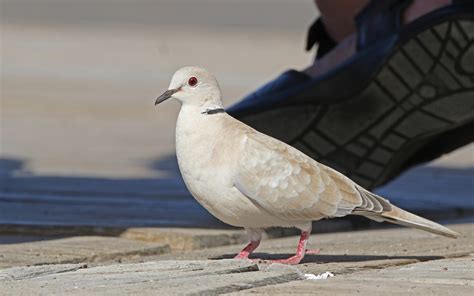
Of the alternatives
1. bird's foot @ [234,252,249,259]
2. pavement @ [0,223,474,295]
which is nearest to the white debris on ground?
pavement @ [0,223,474,295]

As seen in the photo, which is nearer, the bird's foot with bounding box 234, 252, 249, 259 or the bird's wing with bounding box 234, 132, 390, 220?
the bird's wing with bounding box 234, 132, 390, 220

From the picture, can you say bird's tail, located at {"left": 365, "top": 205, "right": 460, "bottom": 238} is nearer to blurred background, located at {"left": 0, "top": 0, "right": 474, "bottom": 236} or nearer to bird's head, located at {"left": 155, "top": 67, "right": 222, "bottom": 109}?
bird's head, located at {"left": 155, "top": 67, "right": 222, "bottom": 109}

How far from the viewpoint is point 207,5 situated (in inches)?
1390

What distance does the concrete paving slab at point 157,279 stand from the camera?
169 inches

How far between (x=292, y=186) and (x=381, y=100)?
1.44 metres

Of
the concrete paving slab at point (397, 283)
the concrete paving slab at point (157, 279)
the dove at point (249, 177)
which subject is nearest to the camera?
the concrete paving slab at point (157, 279)

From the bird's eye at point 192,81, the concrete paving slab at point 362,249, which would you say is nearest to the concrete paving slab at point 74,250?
the concrete paving slab at point 362,249

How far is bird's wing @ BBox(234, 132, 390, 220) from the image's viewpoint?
4.98m

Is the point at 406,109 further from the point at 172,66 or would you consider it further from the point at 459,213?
the point at 172,66

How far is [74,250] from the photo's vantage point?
5523 mm

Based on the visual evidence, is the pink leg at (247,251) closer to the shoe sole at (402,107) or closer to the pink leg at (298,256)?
the pink leg at (298,256)

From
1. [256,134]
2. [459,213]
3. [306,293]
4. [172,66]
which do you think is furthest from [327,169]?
[172,66]

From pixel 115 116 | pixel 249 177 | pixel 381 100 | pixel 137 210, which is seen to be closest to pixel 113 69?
pixel 115 116

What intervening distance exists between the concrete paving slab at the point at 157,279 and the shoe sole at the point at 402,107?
5.40 ft
